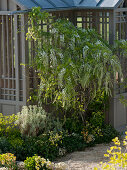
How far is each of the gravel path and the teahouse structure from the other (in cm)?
124

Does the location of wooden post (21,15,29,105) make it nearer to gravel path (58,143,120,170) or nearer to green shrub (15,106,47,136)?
green shrub (15,106,47,136)

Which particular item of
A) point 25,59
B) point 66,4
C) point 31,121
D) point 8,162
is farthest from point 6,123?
point 66,4

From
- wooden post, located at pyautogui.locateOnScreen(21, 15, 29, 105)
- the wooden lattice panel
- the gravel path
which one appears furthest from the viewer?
the wooden lattice panel

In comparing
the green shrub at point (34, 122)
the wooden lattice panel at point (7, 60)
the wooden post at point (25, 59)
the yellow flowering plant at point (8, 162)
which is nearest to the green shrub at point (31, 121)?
the green shrub at point (34, 122)

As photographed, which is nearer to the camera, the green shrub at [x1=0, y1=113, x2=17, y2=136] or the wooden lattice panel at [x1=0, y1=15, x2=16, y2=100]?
the green shrub at [x1=0, y1=113, x2=17, y2=136]

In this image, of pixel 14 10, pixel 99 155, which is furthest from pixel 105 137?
pixel 14 10

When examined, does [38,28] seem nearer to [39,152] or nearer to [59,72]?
[59,72]

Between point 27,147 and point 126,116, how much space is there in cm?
339

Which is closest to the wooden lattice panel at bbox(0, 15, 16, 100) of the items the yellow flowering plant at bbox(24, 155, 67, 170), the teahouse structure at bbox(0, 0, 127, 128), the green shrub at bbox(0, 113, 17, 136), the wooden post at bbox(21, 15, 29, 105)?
the teahouse structure at bbox(0, 0, 127, 128)

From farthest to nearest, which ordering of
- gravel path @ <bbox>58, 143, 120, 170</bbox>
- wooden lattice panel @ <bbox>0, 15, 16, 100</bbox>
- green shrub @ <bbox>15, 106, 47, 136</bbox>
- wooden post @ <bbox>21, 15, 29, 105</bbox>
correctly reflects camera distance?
wooden lattice panel @ <bbox>0, 15, 16, 100</bbox> < wooden post @ <bbox>21, 15, 29, 105</bbox> < green shrub @ <bbox>15, 106, 47, 136</bbox> < gravel path @ <bbox>58, 143, 120, 170</bbox>

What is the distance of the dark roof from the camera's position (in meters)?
8.65

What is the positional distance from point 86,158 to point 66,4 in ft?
→ 12.1

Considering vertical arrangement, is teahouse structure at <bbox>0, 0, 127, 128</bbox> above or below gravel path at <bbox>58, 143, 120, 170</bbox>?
above

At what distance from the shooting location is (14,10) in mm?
8828
